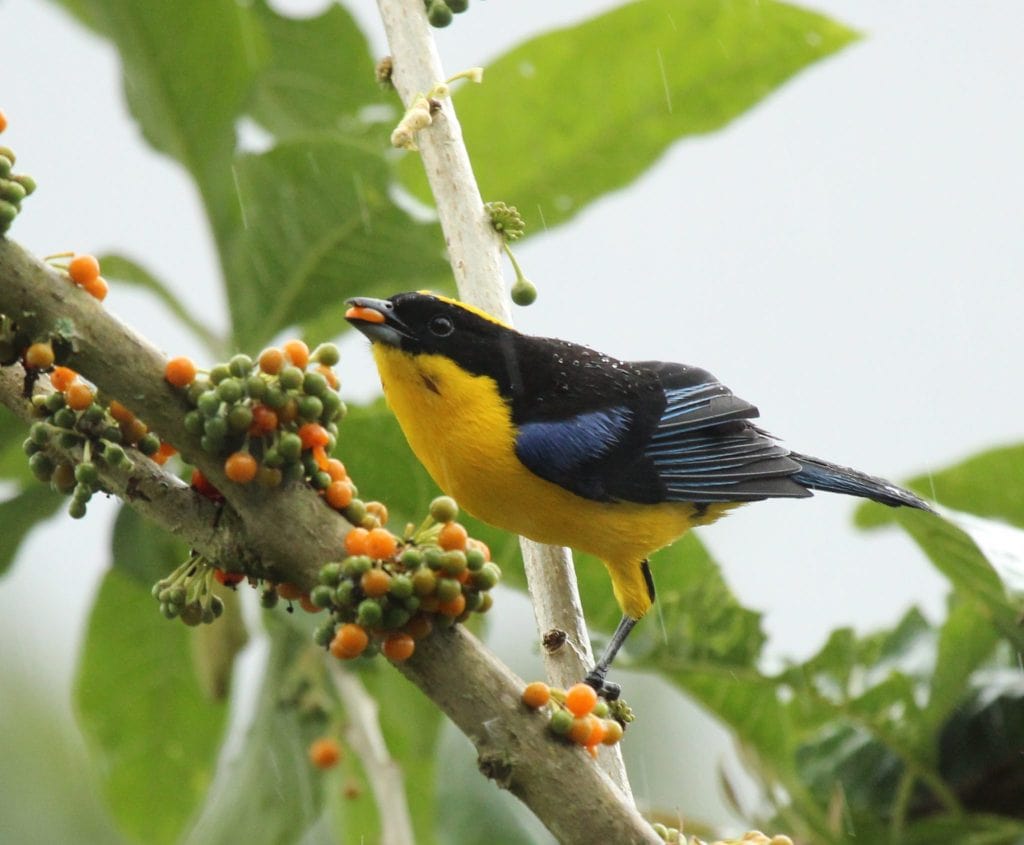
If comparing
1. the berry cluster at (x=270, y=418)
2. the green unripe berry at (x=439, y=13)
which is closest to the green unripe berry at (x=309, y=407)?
the berry cluster at (x=270, y=418)

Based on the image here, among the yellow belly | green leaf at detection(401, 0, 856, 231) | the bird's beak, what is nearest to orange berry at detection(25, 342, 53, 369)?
the bird's beak

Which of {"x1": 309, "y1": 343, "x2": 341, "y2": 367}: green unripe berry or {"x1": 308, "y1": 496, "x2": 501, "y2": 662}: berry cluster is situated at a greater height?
{"x1": 309, "y1": 343, "x2": 341, "y2": 367}: green unripe berry

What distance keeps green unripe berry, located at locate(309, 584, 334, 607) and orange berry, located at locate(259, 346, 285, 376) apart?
0.34 meters

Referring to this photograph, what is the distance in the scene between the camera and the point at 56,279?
5.74 feet

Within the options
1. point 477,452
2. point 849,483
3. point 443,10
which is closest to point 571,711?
point 477,452

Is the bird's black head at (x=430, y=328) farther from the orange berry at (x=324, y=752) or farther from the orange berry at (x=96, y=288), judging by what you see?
the orange berry at (x=324, y=752)

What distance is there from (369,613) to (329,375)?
0.43 metres

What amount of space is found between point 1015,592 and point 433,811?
6.08 feet

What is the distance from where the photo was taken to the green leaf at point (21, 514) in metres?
3.65

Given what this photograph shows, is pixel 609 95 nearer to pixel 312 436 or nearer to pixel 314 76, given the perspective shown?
pixel 314 76

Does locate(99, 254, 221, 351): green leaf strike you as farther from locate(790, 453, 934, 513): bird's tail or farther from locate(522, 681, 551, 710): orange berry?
locate(522, 681, 551, 710): orange berry

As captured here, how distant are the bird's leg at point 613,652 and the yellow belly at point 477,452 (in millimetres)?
285

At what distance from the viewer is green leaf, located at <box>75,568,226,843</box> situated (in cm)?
422

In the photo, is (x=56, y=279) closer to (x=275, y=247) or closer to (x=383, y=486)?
(x=383, y=486)
